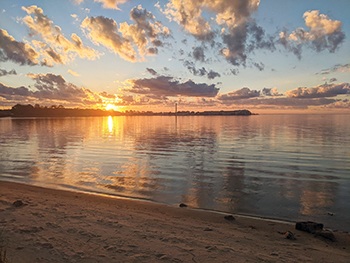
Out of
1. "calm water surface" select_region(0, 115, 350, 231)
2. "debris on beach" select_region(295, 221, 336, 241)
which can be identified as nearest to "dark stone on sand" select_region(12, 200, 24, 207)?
"calm water surface" select_region(0, 115, 350, 231)

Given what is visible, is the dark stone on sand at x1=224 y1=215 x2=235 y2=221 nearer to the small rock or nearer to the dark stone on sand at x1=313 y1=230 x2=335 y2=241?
the small rock

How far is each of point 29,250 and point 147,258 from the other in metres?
2.81

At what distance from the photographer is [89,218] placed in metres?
7.07

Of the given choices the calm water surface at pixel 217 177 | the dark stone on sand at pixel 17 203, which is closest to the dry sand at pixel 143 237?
the dark stone on sand at pixel 17 203

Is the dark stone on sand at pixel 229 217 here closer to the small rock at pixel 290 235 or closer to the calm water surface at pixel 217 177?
the calm water surface at pixel 217 177

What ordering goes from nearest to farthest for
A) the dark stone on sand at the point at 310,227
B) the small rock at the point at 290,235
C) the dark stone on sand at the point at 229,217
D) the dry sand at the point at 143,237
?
the dry sand at the point at 143,237 < the small rock at the point at 290,235 < the dark stone on sand at the point at 310,227 < the dark stone on sand at the point at 229,217

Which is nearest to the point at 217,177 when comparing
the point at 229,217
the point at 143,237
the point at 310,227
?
the point at 229,217

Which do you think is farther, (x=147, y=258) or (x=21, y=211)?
(x=21, y=211)

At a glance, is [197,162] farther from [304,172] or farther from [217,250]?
[217,250]

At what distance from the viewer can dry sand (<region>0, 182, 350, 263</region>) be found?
496 centimetres

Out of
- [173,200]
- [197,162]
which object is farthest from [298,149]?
[173,200]

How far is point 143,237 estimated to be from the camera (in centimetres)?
582

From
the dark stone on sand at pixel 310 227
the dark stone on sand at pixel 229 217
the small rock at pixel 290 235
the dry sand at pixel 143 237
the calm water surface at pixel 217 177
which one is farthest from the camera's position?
the calm water surface at pixel 217 177

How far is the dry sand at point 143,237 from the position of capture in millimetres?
4961
